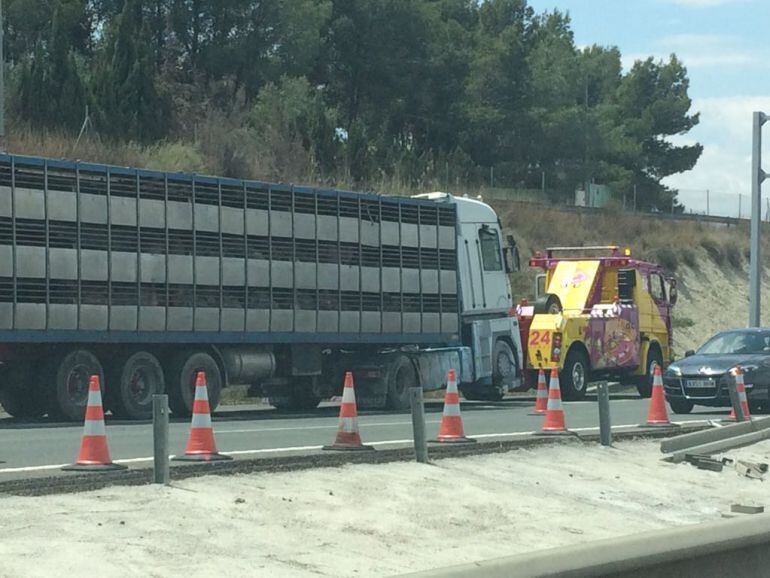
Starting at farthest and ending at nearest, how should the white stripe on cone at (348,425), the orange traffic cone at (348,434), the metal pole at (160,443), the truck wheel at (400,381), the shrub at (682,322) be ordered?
the shrub at (682,322)
the truck wheel at (400,381)
the white stripe on cone at (348,425)
the orange traffic cone at (348,434)
the metal pole at (160,443)

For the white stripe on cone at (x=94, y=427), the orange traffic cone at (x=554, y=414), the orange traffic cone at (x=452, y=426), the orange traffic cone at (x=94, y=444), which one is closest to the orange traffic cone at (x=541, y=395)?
the orange traffic cone at (x=554, y=414)

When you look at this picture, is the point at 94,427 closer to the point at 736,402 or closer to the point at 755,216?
the point at 736,402

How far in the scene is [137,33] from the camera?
56.2 metres

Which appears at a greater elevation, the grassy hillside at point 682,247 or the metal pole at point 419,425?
the grassy hillside at point 682,247

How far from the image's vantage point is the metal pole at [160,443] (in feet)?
42.4

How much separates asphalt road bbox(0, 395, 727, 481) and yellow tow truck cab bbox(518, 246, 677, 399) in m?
1.79

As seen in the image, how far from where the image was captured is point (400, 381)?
92.2ft

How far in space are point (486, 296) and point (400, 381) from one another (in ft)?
9.97

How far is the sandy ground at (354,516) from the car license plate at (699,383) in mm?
8988

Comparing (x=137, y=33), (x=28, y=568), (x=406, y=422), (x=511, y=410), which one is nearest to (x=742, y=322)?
(x=137, y=33)

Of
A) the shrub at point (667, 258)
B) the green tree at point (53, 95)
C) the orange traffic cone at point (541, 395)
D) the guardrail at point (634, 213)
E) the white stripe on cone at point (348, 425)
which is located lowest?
the orange traffic cone at point (541, 395)

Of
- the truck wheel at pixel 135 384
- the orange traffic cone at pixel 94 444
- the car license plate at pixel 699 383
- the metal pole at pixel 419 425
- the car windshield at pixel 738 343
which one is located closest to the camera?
the orange traffic cone at pixel 94 444

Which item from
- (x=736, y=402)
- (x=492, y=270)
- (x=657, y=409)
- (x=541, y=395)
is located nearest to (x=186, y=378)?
(x=541, y=395)

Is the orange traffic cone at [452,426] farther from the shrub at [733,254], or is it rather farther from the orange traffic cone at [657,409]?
the shrub at [733,254]
